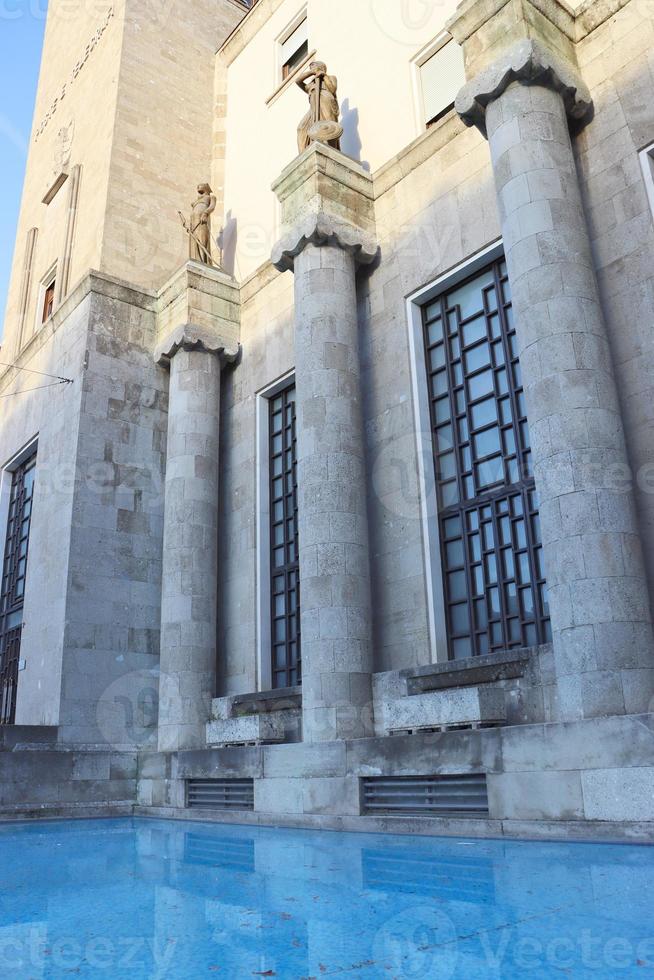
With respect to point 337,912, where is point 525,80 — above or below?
above

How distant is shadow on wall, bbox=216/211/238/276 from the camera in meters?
22.1

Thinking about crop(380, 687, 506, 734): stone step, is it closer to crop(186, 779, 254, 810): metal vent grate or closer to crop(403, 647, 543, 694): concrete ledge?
crop(403, 647, 543, 694): concrete ledge

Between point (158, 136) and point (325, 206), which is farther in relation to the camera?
point (158, 136)

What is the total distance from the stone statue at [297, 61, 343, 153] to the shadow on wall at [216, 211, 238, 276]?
551cm

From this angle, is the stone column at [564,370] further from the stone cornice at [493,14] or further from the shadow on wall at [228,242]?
the shadow on wall at [228,242]

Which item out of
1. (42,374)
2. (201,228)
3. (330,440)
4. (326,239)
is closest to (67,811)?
(330,440)

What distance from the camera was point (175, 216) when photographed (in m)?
22.8

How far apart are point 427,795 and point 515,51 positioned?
10547mm

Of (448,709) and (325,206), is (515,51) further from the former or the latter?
(448,709)

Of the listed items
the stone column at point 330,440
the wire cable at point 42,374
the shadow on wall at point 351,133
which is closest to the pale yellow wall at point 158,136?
the wire cable at point 42,374

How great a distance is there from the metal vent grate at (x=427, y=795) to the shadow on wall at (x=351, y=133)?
42.7 ft

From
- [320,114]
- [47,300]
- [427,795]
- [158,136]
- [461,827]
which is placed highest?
[158,136]

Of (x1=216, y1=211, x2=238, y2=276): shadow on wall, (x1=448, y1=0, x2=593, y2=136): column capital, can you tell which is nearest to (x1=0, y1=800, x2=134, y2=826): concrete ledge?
(x1=216, y1=211, x2=238, y2=276): shadow on wall

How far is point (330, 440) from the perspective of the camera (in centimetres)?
1407
